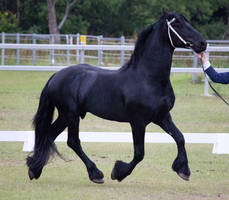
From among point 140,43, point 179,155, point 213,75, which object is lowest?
point 179,155

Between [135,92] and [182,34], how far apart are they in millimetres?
778

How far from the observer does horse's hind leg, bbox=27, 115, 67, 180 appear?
650 centimetres

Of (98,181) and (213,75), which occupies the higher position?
(213,75)

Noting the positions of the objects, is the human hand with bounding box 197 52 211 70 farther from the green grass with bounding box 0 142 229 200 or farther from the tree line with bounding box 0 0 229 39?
the tree line with bounding box 0 0 229 39

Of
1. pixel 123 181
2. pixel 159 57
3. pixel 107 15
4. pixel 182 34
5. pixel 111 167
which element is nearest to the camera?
pixel 182 34

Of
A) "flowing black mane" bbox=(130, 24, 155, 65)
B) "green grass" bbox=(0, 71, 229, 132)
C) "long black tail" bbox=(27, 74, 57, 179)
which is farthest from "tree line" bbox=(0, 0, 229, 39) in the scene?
"flowing black mane" bbox=(130, 24, 155, 65)

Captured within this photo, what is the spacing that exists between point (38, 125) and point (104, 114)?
0.92 m

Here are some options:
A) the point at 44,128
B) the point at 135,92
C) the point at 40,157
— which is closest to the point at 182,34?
the point at 135,92

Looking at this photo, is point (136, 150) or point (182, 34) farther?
point (136, 150)

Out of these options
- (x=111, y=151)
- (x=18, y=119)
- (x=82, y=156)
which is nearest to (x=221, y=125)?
(x=111, y=151)

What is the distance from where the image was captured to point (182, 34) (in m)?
5.95

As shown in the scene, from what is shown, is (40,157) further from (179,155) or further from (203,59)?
(203,59)

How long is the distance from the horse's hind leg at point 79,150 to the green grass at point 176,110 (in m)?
3.71

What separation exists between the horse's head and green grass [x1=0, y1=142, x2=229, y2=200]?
1.52m
